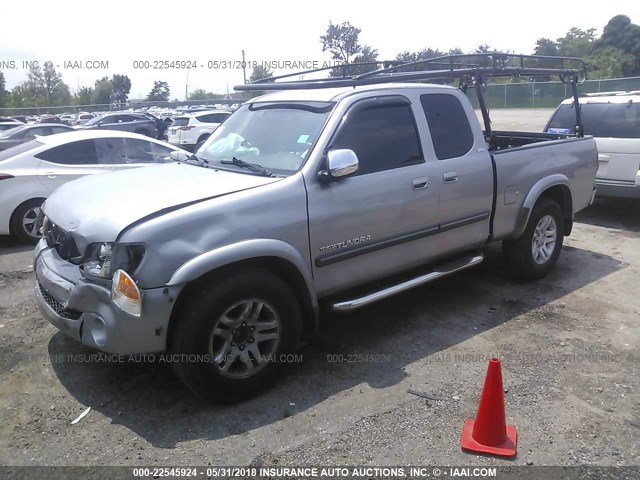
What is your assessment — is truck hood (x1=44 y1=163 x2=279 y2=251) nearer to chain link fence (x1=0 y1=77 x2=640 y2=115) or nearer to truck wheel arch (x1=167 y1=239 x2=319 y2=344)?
truck wheel arch (x1=167 y1=239 x2=319 y2=344)

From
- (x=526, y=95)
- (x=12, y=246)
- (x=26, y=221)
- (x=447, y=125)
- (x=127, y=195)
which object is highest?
(x=526, y=95)

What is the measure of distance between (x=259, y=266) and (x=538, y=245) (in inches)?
138

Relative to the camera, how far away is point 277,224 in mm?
3676

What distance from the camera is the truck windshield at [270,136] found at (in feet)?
13.6

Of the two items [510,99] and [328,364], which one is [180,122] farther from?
[510,99]

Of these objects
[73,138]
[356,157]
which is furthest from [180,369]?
[73,138]

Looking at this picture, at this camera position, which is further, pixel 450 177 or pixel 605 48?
pixel 605 48

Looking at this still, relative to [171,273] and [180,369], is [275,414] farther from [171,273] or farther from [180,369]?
[171,273]

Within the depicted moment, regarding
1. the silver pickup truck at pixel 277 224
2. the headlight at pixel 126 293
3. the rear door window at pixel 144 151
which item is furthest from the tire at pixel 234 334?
the rear door window at pixel 144 151

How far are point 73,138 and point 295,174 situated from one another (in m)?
5.45

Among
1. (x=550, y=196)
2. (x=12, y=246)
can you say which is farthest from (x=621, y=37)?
(x=12, y=246)

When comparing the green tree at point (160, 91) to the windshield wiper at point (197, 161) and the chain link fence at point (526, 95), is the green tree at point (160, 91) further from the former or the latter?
the windshield wiper at point (197, 161)

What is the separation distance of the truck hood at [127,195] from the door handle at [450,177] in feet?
5.27

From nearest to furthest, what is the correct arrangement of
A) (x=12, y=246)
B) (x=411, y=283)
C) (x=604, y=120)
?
(x=411, y=283) < (x=12, y=246) < (x=604, y=120)
